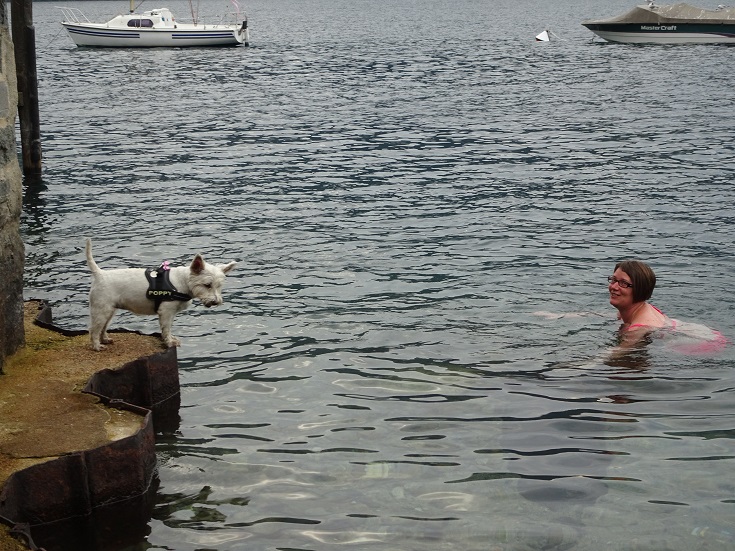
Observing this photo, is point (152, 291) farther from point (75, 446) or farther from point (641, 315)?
point (641, 315)

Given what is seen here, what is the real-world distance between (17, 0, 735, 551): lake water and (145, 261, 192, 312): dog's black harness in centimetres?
117

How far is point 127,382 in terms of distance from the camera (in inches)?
366

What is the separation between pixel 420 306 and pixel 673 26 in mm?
47900

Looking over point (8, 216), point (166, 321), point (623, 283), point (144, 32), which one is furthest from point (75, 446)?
point (144, 32)

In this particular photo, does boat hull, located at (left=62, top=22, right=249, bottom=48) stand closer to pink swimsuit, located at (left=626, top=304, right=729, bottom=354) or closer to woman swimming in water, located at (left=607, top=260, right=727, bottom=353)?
woman swimming in water, located at (left=607, top=260, right=727, bottom=353)

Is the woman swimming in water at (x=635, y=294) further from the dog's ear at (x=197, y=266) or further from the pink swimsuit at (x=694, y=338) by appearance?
the dog's ear at (x=197, y=266)

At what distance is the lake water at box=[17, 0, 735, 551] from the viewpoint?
26.1ft

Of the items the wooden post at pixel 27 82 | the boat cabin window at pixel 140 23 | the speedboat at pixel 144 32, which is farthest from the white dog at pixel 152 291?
the boat cabin window at pixel 140 23

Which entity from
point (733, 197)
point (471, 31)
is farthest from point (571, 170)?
point (471, 31)

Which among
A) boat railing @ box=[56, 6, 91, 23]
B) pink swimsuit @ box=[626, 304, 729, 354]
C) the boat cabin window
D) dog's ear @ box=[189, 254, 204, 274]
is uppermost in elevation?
boat railing @ box=[56, 6, 91, 23]

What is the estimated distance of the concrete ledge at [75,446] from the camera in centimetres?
734

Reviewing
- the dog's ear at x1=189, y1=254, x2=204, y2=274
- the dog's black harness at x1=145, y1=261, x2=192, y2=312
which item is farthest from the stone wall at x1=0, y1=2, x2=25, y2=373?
the dog's ear at x1=189, y1=254, x2=204, y2=274

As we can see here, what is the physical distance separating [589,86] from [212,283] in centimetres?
3246

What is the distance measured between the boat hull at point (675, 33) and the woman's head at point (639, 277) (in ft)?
159
